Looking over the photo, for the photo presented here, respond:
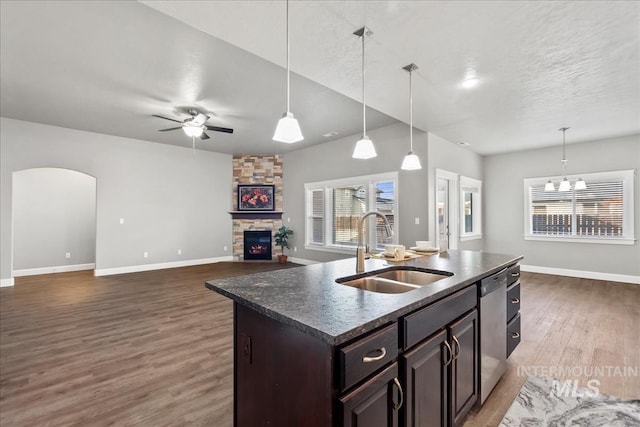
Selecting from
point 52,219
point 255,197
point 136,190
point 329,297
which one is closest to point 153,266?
point 136,190

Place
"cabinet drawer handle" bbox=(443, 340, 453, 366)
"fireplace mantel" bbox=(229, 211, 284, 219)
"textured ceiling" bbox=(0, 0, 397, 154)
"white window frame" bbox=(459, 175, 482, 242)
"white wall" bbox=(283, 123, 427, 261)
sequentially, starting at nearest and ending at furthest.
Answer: "cabinet drawer handle" bbox=(443, 340, 453, 366) → "textured ceiling" bbox=(0, 0, 397, 154) → "white wall" bbox=(283, 123, 427, 261) → "white window frame" bbox=(459, 175, 482, 242) → "fireplace mantel" bbox=(229, 211, 284, 219)

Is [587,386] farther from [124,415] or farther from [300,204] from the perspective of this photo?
[300,204]

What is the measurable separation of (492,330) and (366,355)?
4.84 feet

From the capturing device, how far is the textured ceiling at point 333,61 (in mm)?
2125

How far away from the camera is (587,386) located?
89.9 inches

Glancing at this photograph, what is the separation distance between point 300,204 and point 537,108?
5.22 m

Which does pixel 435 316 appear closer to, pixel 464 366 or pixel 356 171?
pixel 464 366

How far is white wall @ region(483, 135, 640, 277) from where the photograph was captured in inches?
217

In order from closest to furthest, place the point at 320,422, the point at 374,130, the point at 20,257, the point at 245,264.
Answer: the point at 320,422 → the point at 374,130 → the point at 20,257 → the point at 245,264

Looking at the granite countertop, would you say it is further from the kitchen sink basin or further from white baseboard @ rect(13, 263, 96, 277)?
white baseboard @ rect(13, 263, 96, 277)

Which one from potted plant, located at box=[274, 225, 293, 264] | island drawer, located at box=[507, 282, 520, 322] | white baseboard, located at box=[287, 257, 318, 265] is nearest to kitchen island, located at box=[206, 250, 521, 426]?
island drawer, located at box=[507, 282, 520, 322]

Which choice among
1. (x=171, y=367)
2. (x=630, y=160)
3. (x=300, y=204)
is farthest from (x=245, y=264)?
(x=630, y=160)

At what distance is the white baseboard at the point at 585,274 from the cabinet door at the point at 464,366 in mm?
5954

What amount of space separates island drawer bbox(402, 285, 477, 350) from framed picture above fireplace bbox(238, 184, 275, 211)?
6.89 m
